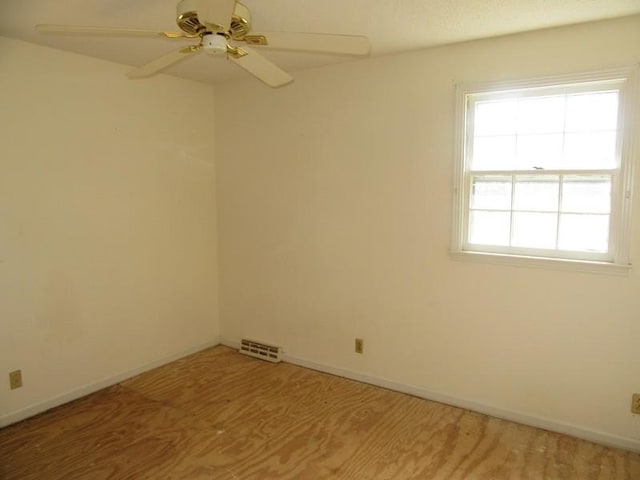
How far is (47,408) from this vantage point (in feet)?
9.41

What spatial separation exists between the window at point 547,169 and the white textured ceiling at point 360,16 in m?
0.35

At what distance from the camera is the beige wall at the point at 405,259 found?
97.8 inches

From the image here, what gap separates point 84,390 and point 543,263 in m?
3.29

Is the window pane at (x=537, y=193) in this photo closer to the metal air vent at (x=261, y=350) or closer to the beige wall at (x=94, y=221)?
the metal air vent at (x=261, y=350)

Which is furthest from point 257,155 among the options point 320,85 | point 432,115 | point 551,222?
point 551,222

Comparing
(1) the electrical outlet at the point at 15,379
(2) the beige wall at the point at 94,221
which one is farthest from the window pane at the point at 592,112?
(1) the electrical outlet at the point at 15,379

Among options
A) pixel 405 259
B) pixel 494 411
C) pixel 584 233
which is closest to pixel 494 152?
pixel 584 233

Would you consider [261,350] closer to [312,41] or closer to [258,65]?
[258,65]

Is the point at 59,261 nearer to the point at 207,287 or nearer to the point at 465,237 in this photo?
the point at 207,287

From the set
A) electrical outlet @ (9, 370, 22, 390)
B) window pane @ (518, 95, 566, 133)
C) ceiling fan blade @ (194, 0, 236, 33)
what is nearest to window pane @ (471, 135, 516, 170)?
window pane @ (518, 95, 566, 133)

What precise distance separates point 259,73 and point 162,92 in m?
1.73

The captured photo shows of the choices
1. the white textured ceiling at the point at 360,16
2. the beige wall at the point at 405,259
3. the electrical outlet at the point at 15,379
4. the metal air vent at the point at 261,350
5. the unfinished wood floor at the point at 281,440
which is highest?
the white textured ceiling at the point at 360,16

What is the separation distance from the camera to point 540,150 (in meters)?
2.61

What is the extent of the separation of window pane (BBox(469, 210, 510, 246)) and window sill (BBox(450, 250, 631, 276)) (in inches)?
3.9
